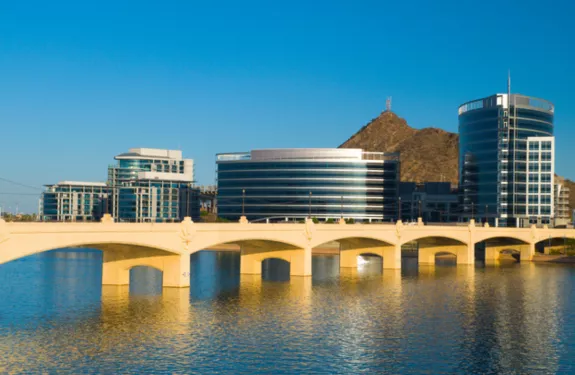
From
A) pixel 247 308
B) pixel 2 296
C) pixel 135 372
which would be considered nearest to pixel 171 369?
pixel 135 372

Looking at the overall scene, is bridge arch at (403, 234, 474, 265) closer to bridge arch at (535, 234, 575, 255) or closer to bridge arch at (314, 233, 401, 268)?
bridge arch at (314, 233, 401, 268)

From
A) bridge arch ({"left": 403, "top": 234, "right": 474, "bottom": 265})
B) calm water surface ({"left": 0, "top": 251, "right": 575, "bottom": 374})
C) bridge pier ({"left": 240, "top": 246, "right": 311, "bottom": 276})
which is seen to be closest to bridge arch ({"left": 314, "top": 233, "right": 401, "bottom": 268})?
calm water surface ({"left": 0, "top": 251, "right": 575, "bottom": 374})

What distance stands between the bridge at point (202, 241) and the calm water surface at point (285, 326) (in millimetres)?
3423

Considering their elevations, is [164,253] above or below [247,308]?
above

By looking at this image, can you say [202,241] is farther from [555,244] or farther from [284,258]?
[555,244]

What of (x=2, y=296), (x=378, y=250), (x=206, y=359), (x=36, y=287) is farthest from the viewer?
(x=378, y=250)

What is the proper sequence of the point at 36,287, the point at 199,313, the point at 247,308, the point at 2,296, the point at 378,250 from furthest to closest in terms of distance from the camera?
1. the point at 378,250
2. the point at 36,287
3. the point at 2,296
4. the point at 247,308
5. the point at 199,313

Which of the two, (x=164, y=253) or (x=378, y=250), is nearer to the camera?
(x=164, y=253)

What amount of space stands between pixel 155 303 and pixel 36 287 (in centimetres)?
2155

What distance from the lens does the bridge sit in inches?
2367

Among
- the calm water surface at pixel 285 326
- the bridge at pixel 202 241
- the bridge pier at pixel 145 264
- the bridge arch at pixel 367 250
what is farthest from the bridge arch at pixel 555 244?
the bridge pier at pixel 145 264

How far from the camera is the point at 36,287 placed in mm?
86000

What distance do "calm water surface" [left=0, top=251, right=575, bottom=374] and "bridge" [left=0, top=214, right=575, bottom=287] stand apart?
3423 millimetres

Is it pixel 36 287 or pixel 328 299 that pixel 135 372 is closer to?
pixel 328 299
